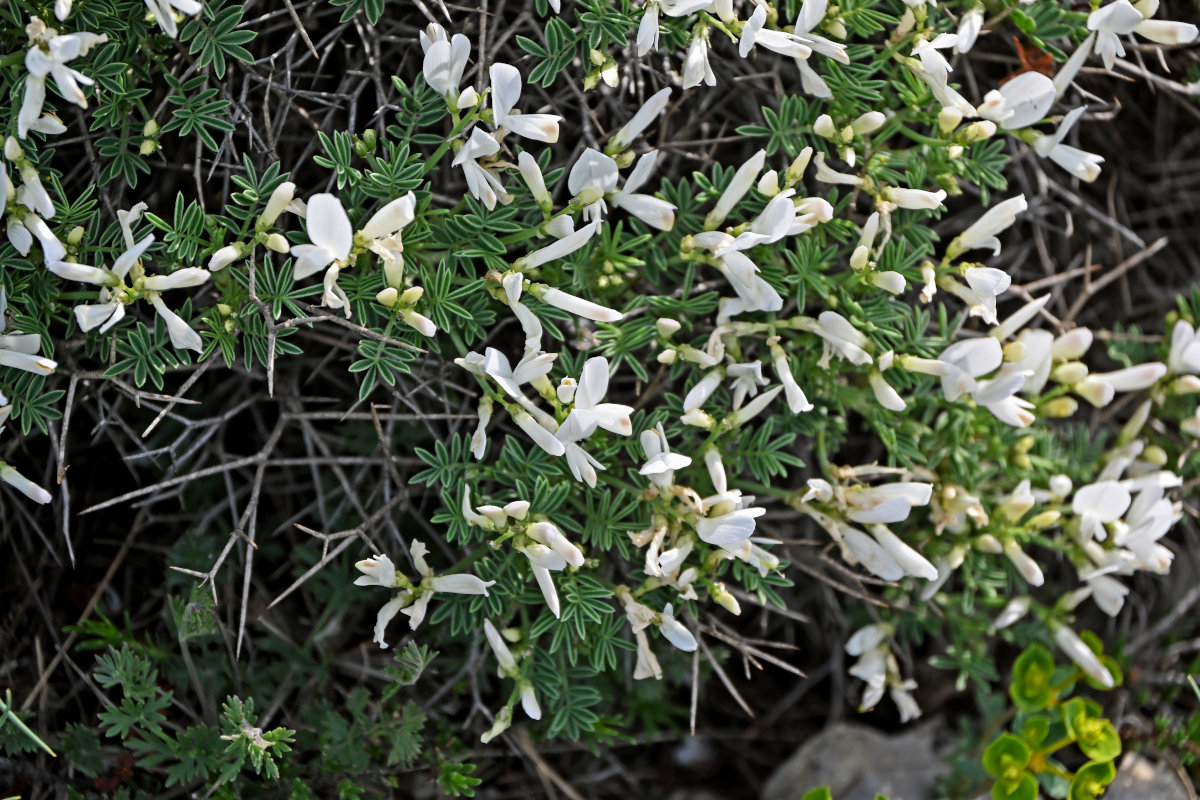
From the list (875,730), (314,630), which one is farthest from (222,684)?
(875,730)

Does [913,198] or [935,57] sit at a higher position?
[935,57]

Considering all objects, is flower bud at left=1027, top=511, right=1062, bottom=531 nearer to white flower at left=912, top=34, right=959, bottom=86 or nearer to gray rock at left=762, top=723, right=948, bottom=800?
gray rock at left=762, top=723, right=948, bottom=800

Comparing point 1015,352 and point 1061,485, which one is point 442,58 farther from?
point 1061,485

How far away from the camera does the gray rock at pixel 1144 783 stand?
8.46ft

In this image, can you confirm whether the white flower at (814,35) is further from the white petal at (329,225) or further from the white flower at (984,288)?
the white petal at (329,225)

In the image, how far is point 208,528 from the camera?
2.53 metres

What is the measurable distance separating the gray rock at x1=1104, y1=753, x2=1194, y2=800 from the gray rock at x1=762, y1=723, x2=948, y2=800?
1.36ft

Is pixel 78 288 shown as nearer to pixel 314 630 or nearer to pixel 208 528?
pixel 208 528

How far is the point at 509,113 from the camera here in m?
1.90

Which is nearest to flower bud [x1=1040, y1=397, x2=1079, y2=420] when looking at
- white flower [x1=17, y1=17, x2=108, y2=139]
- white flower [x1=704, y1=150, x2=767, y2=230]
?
white flower [x1=704, y1=150, x2=767, y2=230]

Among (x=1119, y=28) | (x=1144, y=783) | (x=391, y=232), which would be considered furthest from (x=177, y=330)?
(x=1144, y=783)

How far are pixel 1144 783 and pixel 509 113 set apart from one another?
7.34 ft

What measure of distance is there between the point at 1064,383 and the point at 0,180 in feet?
7.13

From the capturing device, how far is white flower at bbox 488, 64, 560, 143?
1791 millimetres
